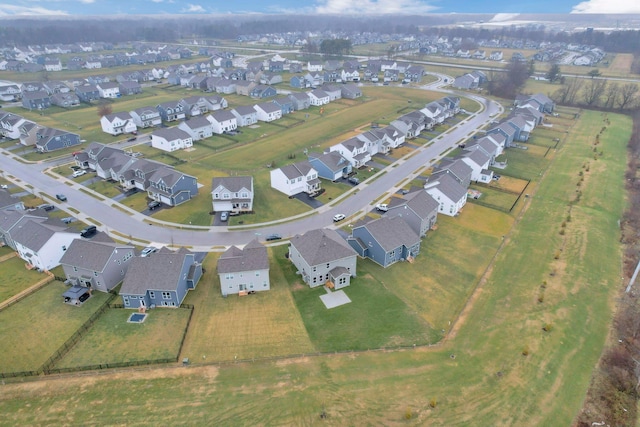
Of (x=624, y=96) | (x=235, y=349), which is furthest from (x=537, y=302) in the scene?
(x=624, y=96)

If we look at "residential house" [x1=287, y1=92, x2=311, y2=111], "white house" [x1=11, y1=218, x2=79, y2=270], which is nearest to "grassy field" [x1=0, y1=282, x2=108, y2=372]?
"white house" [x1=11, y1=218, x2=79, y2=270]

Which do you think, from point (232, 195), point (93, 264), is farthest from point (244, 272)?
point (232, 195)

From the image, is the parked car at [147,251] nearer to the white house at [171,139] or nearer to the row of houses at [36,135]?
the white house at [171,139]

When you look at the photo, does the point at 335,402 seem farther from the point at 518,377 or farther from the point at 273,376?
the point at 518,377

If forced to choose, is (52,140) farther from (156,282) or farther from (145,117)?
(156,282)

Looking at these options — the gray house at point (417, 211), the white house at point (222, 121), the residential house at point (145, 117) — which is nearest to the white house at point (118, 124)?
the residential house at point (145, 117)

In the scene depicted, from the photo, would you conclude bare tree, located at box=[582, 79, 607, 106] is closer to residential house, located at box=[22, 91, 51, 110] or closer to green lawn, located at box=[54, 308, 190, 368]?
green lawn, located at box=[54, 308, 190, 368]
